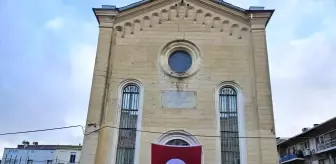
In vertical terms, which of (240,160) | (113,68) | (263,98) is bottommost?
(240,160)

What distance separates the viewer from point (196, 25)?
48.5ft

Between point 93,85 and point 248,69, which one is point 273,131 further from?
point 93,85

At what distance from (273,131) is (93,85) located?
24.7ft

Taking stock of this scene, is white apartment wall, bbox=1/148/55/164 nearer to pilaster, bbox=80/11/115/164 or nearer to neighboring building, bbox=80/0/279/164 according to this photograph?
pilaster, bbox=80/11/115/164

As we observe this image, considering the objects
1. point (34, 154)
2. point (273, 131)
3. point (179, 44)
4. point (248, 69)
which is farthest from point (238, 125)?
point (34, 154)

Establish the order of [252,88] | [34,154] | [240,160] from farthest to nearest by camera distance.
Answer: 1. [34,154]
2. [252,88]
3. [240,160]

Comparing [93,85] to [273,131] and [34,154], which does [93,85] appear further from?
[34,154]

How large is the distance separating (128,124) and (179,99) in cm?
234

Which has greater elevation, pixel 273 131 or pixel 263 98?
pixel 263 98

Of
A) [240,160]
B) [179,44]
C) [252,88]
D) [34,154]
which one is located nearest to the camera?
[240,160]

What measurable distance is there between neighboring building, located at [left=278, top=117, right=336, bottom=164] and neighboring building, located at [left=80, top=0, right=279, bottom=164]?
12.8 metres

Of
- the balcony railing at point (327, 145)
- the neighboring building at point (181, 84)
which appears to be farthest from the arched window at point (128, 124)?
the balcony railing at point (327, 145)

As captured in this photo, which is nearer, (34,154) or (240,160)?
(240,160)

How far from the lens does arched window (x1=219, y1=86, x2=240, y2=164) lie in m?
12.4
